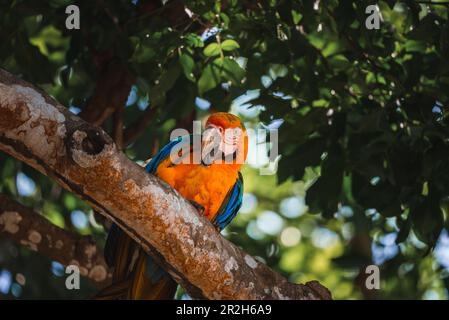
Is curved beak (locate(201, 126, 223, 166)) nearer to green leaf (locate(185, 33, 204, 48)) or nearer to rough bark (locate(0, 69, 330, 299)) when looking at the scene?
green leaf (locate(185, 33, 204, 48))

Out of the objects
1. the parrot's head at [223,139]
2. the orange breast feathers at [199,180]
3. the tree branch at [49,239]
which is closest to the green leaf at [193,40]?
the parrot's head at [223,139]

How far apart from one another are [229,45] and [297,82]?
525mm

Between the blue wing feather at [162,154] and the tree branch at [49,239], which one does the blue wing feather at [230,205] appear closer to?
the blue wing feather at [162,154]

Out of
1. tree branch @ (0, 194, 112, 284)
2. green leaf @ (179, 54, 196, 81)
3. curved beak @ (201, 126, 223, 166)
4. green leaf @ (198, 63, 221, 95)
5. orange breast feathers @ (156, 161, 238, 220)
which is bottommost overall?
tree branch @ (0, 194, 112, 284)

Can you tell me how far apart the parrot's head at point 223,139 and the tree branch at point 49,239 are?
3.82 feet

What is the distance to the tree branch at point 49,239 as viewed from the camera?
4.92m

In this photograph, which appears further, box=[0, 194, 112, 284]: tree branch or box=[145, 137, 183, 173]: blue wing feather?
box=[0, 194, 112, 284]: tree branch

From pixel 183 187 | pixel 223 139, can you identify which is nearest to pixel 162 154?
pixel 183 187

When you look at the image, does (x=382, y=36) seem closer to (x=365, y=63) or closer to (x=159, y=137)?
(x=365, y=63)

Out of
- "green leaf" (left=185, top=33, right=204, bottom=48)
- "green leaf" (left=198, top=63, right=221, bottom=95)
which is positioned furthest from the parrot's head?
"green leaf" (left=185, top=33, right=204, bottom=48)

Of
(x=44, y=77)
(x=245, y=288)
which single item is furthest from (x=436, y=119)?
(x=44, y=77)

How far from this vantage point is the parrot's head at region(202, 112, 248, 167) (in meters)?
4.43
